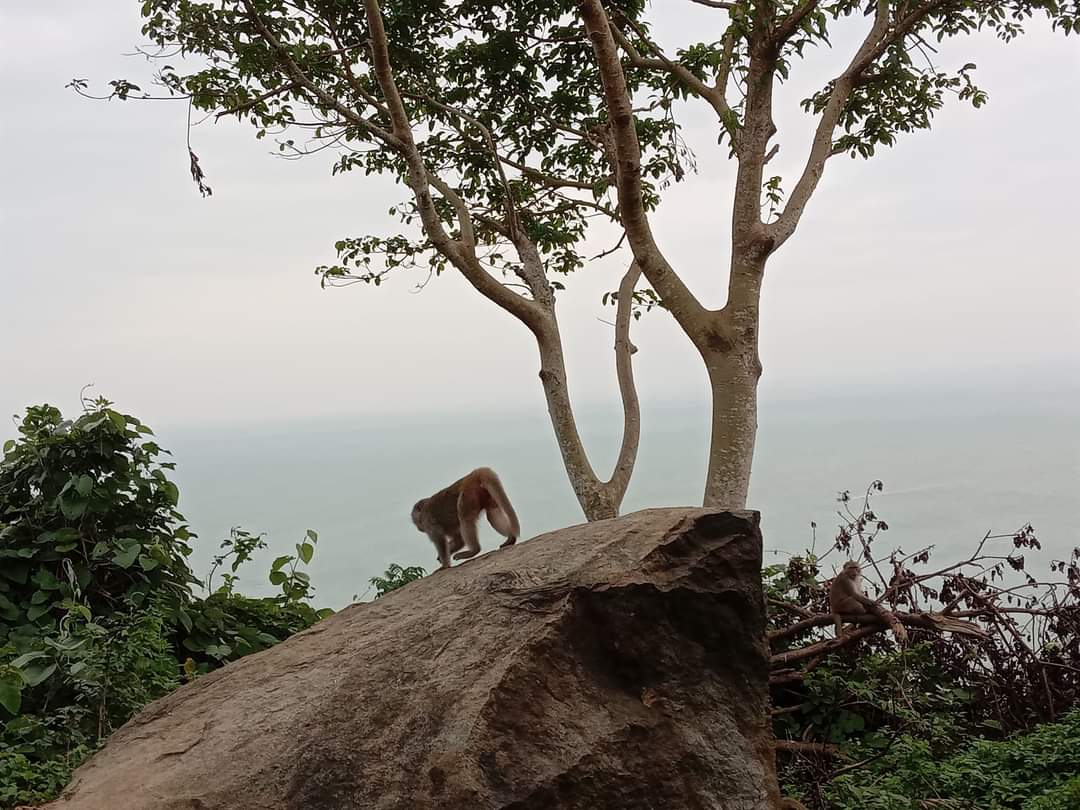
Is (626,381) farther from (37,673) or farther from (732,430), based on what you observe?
(37,673)

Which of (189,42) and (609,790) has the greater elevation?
(189,42)

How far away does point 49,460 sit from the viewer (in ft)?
21.9

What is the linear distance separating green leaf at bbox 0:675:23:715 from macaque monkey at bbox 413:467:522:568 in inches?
98.1

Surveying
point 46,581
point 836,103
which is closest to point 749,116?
point 836,103

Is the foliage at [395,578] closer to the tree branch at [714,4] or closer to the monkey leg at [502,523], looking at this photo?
the monkey leg at [502,523]

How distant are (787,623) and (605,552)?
8.51ft

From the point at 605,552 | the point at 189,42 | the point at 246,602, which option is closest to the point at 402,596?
the point at 605,552

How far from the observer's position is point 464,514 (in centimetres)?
592

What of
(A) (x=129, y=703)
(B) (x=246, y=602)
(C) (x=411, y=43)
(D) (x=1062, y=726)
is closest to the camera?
(A) (x=129, y=703)

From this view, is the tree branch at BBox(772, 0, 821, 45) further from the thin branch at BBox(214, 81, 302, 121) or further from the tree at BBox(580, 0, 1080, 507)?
the thin branch at BBox(214, 81, 302, 121)

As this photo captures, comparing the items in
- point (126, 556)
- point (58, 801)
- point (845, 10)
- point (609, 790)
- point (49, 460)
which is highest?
point (845, 10)

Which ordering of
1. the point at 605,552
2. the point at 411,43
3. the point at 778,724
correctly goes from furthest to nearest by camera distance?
the point at 411,43 < the point at 778,724 < the point at 605,552

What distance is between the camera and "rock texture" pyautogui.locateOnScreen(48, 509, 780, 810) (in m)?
3.85

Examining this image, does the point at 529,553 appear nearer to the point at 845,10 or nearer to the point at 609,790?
the point at 609,790
